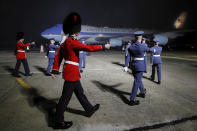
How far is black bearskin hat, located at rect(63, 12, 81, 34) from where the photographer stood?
117 inches

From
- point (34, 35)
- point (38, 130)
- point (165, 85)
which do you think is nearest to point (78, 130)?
point (38, 130)

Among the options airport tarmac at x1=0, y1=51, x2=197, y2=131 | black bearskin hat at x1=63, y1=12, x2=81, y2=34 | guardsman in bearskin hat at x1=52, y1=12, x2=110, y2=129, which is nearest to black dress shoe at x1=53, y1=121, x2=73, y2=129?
guardsman in bearskin hat at x1=52, y1=12, x2=110, y2=129

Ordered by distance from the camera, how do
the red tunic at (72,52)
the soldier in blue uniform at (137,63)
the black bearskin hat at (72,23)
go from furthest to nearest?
the soldier in blue uniform at (137,63), the black bearskin hat at (72,23), the red tunic at (72,52)

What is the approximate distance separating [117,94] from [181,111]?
1950 mm

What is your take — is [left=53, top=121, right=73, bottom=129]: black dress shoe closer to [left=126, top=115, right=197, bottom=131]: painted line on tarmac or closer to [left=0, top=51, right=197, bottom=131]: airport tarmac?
[left=0, top=51, right=197, bottom=131]: airport tarmac

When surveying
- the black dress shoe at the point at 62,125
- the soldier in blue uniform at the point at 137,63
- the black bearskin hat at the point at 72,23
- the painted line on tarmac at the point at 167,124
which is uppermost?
the black bearskin hat at the point at 72,23

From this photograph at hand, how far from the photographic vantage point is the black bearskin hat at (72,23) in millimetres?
2961

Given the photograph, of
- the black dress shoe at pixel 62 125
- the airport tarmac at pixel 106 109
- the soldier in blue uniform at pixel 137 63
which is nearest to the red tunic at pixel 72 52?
the black dress shoe at pixel 62 125

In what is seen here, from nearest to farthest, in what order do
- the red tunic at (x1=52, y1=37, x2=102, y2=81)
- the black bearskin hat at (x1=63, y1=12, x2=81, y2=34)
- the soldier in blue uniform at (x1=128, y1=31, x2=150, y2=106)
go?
1. the red tunic at (x1=52, y1=37, x2=102, y2=81)
2. the black bearskin hat at (x1=63, y1=12, x2=81, y2=34)
3. the soldier in blue uniform at (x1=128, y1=31, x2=150, y2=106)

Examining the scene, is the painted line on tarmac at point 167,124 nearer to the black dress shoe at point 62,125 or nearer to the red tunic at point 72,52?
the black dress shoe at point 62,125

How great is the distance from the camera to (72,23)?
2971mm

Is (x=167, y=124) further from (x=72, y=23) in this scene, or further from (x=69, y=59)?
(x=72, y=23)

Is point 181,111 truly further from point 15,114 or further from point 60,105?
point 15,114

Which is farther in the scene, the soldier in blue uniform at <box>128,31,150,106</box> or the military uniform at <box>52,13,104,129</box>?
the soldier in blue uniform at <box>128,31,150,106</box>
